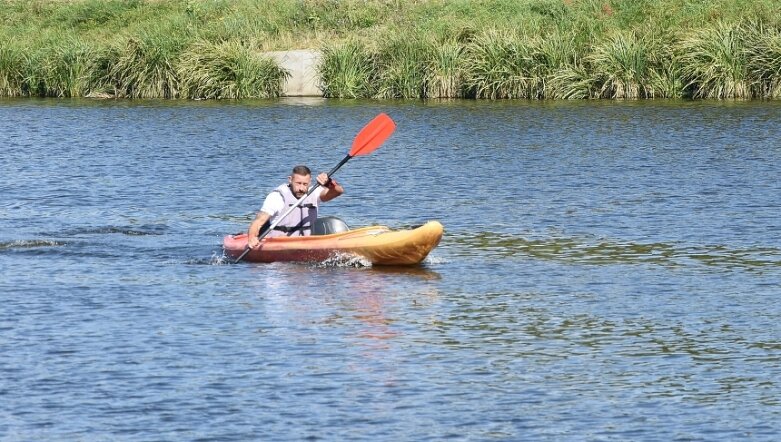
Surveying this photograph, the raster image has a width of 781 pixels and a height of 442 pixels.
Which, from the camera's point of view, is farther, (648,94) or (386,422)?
(648,94)

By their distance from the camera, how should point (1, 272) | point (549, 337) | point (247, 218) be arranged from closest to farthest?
point (549, 337) → point (1, 272) → point (247, 218)

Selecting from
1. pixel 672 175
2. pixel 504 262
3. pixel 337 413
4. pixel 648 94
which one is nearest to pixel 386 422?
pixel 337 413

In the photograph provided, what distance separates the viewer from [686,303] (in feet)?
43.7

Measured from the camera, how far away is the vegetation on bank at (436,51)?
3331 cm

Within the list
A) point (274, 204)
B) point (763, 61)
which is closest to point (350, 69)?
point (763, 61)

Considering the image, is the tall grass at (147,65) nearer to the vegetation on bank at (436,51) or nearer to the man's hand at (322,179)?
the vegetation on bank at (436,51)

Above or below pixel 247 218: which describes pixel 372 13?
above

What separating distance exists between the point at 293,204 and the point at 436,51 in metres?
19.9

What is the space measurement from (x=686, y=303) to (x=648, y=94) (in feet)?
70.0

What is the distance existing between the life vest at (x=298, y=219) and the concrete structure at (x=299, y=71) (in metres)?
22.5

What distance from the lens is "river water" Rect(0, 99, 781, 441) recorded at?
9.80 meters

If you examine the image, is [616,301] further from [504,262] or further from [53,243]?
[53,243]

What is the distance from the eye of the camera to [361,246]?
15031mm

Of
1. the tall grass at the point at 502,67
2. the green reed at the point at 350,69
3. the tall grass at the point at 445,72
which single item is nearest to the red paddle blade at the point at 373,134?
the tall grass at the point at 502,67
